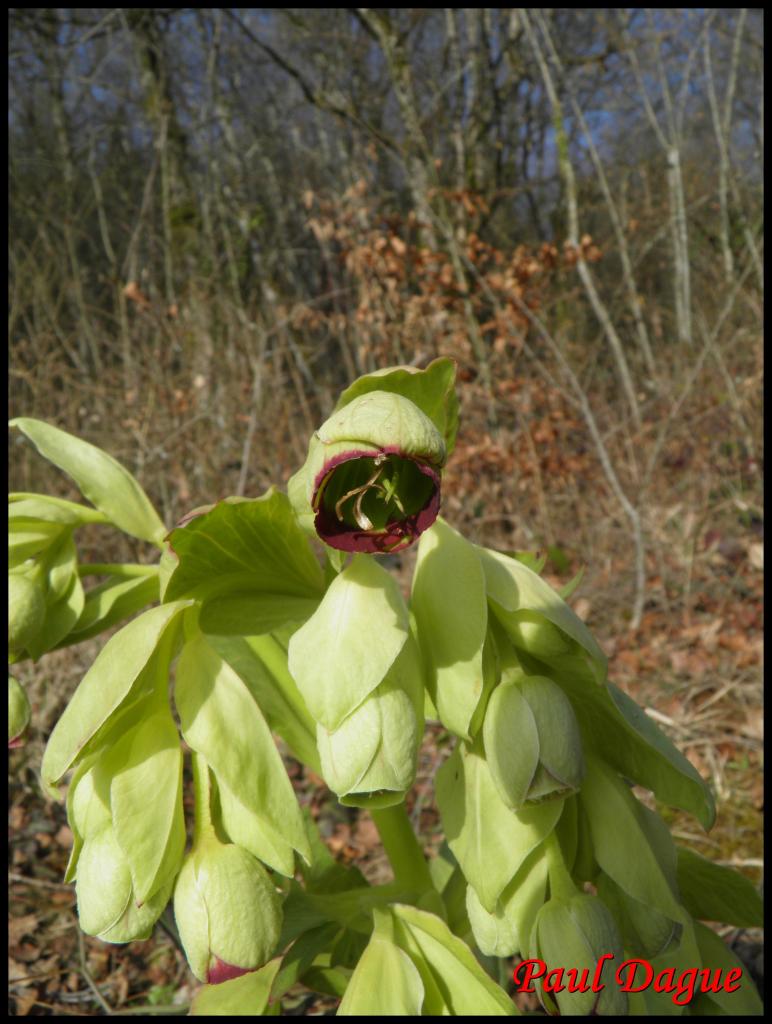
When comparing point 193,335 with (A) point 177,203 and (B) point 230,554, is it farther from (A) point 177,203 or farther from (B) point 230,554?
(B) point 230,554

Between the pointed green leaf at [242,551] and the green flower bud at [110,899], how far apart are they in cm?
18

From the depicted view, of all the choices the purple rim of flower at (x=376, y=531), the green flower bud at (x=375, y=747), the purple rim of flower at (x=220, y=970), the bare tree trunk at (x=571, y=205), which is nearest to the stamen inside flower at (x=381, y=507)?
the purple rim of flower at (x=376, y=531)

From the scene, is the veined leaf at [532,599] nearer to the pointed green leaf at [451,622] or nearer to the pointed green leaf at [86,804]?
the pointed green leaf at [451,622]

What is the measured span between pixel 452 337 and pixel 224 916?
3.69 metres

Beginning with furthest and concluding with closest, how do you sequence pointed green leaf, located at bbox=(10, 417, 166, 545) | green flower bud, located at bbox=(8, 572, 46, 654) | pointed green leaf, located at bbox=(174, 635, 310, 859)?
1. pointed green leaf, located at bbox=(10, 417, 166, 545)
2. green flower bud, located at bbox=(8, 572, 46, 654)
3. pointed green leaf, located at bbox=(174, 635, 310, 859)

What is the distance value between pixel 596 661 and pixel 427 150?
4.14 meters

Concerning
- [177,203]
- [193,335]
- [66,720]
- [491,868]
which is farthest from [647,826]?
[177,203]

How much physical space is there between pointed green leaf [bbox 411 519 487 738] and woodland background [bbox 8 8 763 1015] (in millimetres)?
360

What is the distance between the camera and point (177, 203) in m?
5.39

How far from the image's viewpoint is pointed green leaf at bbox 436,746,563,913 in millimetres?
565

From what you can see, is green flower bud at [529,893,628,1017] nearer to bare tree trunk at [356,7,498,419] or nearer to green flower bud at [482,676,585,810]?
green flower bud at [482,676,585,810]

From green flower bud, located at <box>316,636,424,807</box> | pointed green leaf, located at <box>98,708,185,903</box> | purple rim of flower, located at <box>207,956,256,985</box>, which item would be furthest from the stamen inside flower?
purple rim of flower, located at <box>207,956,256,985</box>

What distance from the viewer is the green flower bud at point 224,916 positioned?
1.78 feet

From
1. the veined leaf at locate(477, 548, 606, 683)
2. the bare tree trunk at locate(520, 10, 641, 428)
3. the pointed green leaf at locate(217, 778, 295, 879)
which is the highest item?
the bare tree trunk at locate(520, 10, 641, 428)
